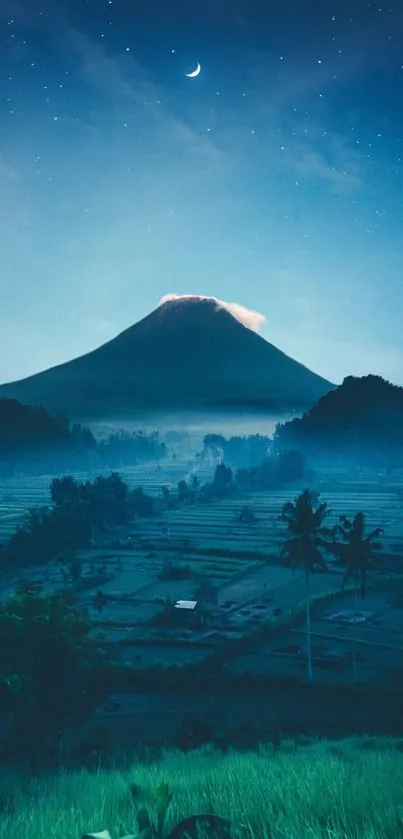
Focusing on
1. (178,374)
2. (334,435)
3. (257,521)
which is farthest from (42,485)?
(334,435)

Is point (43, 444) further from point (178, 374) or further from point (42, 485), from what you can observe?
point (178, 374)

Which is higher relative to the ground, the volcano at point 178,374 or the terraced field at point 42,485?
the volcano at point 178,374

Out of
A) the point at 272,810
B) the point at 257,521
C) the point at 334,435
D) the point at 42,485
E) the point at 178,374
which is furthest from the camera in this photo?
the point at 334,435

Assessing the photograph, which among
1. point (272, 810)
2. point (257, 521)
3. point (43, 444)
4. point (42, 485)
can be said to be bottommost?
point (257, 521)

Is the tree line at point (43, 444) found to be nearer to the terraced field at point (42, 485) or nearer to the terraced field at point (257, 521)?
the terraced field at point (42, 485)

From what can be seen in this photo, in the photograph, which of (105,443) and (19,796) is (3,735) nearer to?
(19,796)

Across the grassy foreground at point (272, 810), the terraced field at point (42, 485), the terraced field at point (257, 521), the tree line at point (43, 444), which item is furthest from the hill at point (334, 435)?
the grassy foreground at point (272, 810)

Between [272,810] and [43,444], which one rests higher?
[43,444]

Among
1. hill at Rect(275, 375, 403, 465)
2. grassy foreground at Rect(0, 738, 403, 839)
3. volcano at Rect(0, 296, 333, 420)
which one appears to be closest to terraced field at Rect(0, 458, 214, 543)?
volcano at Rect(0, 296, 333, 420)

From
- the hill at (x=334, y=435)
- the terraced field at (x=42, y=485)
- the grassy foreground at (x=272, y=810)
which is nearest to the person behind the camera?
the grassy foreground at (x=272, y=810)
